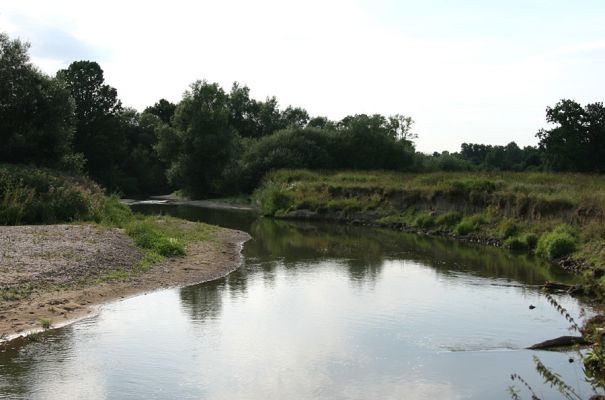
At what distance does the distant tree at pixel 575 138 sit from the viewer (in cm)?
7119

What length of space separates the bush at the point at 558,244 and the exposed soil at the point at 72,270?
13946 millimetres

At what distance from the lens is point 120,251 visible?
24281 millimetres

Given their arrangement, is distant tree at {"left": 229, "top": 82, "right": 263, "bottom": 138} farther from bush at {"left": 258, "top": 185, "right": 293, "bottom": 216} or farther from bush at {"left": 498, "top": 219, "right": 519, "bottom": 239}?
bush at {"left": 498, "top": 219, "right": 519, "bottom": 239}

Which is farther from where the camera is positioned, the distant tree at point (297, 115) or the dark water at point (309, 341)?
the distant tree at point (297, 115)

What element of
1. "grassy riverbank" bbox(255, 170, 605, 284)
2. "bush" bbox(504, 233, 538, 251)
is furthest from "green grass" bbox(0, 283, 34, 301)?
"bush" bbox(504, 233, 538, 251)

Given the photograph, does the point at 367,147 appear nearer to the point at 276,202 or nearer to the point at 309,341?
the point at 276,202

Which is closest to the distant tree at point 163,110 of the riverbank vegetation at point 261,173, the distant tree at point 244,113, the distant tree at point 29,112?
the riverbank vegetation at point 261,173

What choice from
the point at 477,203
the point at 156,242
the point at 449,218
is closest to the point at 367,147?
the point at 449,218

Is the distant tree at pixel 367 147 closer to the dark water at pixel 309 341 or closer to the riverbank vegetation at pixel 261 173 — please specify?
the riverbank vegetation at pixel 261 173

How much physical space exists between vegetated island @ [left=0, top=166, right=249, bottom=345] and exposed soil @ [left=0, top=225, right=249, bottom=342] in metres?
0.03

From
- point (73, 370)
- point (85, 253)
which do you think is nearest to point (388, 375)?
point (73, 370)

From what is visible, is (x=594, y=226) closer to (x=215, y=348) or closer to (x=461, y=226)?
(x=461, y=226)

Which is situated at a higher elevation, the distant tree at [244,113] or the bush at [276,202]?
the distant tree at [244,113]

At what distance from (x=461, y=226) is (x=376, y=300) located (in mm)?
19967
